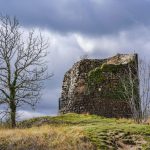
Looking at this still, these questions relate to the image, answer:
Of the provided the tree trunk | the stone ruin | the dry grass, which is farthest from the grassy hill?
the stone ruin

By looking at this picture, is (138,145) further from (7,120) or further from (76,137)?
(7,120)

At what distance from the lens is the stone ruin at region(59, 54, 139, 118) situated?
31469 millimetres

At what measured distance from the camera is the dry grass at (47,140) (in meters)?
19.9

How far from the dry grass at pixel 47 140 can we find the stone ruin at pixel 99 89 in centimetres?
1018

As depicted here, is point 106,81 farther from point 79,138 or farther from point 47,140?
point 47,140

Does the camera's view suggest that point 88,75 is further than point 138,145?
Yes

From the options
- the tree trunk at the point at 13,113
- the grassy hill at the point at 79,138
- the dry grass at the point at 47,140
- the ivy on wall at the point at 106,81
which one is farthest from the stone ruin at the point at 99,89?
the dry grass at the point at 47,140

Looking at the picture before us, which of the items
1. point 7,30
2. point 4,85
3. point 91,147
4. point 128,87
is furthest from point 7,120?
point 91,147

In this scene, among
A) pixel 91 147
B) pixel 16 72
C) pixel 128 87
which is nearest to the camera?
pixel 91 147

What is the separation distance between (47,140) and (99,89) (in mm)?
11624

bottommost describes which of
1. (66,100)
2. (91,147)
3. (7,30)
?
(91,147)

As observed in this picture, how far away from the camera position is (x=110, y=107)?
1238 inches

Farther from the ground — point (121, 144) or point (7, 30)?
point (7, 30)

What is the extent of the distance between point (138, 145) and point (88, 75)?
40.8 ft
